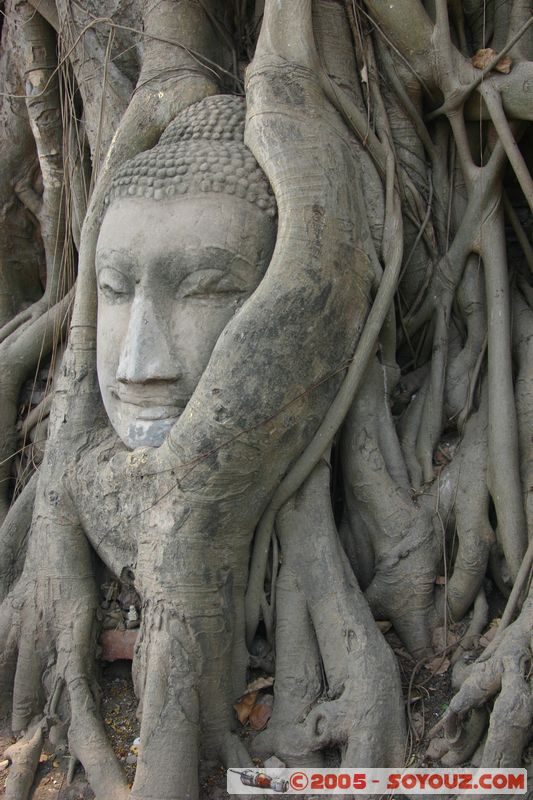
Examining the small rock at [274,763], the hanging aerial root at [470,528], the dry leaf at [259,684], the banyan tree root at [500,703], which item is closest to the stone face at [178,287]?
the dry leaf at [259,684]

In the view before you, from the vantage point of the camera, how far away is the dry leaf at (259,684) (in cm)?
277

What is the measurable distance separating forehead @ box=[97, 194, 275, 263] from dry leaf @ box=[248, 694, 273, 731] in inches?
62.4

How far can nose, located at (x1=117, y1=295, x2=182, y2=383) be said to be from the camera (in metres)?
2.79

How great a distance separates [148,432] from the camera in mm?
2881

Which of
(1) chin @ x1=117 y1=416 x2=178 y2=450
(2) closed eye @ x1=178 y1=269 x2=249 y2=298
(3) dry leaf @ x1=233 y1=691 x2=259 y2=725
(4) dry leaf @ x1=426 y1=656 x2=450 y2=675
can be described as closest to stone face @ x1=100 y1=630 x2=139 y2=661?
(3) dry leaf @ x1=233 y1=691 x2=259 y2=725

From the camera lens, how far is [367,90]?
3.26 m

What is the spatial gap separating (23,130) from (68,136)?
2.20 ft

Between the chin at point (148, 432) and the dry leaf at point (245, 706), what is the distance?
0.95 metres

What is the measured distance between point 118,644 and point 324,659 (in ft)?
2.79

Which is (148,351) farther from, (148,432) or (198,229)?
(198,229)

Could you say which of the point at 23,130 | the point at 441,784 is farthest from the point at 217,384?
the point at 23,130

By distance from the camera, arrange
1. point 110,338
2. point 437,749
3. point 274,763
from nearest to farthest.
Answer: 1. point 437,749
2. point 274,763
3. point 110,338

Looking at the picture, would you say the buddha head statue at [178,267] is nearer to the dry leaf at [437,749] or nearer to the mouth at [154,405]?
the mouth at [154,405]

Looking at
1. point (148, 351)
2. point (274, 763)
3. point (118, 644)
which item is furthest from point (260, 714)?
point (148, 351)
